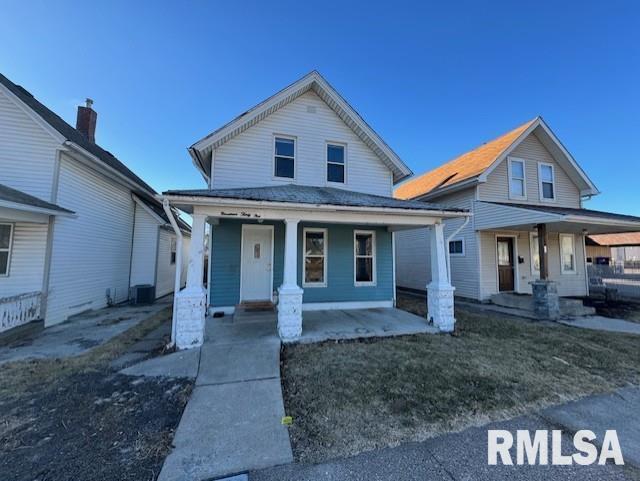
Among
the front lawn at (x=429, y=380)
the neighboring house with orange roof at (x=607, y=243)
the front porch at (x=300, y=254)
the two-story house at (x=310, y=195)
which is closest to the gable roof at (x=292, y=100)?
the two-story house at (x=310, y=195)

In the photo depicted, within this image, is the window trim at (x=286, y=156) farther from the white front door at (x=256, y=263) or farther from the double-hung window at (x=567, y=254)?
the double-hung window at (x=567, y=254)

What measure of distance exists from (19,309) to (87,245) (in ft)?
9.14

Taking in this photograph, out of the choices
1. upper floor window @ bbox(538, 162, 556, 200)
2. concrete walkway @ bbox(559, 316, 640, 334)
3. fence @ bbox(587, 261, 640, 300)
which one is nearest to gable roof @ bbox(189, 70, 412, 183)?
concrete walkway @ bbox(559, 316, 640, 334)

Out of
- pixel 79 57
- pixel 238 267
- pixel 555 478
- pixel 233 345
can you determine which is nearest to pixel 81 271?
pixel 238 267

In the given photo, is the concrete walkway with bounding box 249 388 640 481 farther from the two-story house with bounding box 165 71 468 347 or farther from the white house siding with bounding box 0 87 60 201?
the white house siding with bounding box 0 87 60 201

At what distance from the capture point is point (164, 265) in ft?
44.3

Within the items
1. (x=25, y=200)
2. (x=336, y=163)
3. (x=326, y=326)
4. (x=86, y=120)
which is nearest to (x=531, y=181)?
(x=336, y=163)

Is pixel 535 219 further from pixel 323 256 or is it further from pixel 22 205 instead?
pixel 22 205

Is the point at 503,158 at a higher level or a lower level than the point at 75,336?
higher

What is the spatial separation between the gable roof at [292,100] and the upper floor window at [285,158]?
0.98 meters

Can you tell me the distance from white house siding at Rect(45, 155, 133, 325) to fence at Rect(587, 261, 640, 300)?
2092cm

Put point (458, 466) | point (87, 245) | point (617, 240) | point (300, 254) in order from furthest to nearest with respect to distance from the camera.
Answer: point (617, 240) < point (300, 254) < point (87, 245) < point (458, 466)

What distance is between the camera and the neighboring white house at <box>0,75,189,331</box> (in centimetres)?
650

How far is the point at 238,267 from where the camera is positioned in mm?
8109
